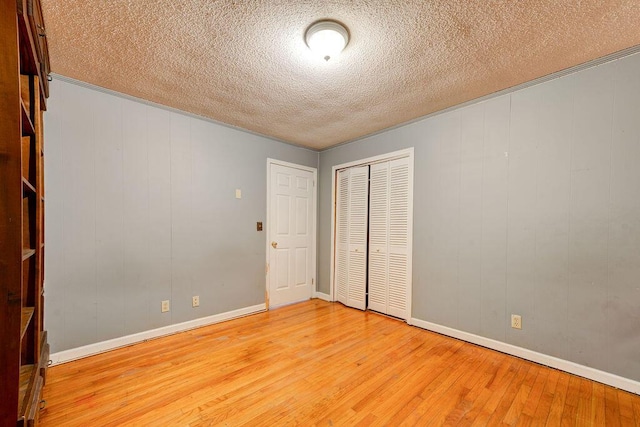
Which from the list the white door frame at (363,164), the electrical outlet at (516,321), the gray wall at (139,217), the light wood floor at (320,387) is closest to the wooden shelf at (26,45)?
the gray wall at (139,217)

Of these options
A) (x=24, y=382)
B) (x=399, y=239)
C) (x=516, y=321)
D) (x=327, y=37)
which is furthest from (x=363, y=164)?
(x=24, y=382)

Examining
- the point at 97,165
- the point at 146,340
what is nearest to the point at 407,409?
the point at 146,340

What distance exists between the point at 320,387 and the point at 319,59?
2.39 meters

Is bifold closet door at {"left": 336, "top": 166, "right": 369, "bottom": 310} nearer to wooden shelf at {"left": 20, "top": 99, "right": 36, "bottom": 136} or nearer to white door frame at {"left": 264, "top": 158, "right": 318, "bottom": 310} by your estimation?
white door frame at {"left": 264, "top": 158, "right": 318, "bottom": 310}

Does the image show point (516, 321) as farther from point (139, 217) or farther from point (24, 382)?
point (139, 217)

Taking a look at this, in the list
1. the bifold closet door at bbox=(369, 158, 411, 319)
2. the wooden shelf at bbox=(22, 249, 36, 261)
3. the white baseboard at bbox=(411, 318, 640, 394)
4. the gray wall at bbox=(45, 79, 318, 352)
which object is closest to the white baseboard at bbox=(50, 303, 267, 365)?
the gray wall at bbox=(45, 79, 318, 352)

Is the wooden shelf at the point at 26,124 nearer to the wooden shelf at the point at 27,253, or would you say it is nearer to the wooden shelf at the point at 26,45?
the wooden shelf at the point at 26,45

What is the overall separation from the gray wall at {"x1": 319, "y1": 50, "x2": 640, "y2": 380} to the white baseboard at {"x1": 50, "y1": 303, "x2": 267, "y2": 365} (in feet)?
7.15

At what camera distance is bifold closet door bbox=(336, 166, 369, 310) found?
12.3 ft

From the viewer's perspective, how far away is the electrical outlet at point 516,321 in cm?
238

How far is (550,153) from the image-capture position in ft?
7.44

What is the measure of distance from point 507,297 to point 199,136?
3.56m

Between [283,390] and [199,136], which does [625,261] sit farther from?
[199,136]

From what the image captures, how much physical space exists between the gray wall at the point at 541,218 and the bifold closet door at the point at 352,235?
0.79 metres
